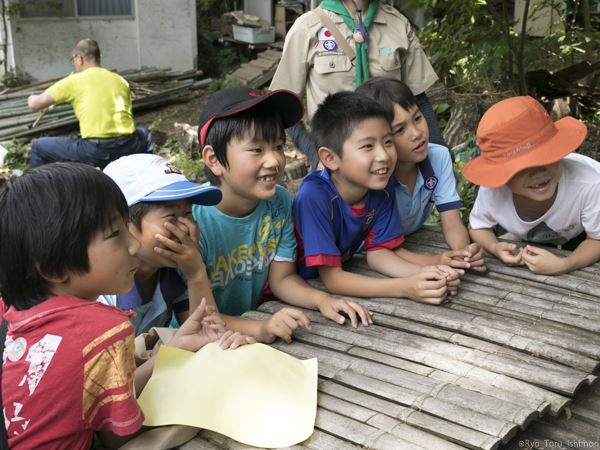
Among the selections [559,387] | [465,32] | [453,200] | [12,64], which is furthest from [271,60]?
[559,387]

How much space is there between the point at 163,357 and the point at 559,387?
1.14 metres

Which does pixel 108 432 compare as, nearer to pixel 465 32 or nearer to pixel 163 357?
pixel 163 357

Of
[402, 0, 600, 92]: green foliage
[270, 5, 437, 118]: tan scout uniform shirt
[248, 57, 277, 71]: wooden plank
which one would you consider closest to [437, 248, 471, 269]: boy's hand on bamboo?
[270, 5, 437, 118]: tan scout uniform shirt

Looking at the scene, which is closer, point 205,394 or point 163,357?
point 205,394

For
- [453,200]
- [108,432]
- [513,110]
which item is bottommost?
[108,432]

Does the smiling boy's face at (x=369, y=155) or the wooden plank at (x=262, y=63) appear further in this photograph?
the wooden plank at (x=262, y=63)

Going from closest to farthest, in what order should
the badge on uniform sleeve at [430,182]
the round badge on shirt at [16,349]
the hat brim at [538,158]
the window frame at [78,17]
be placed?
the round badge on shirt at [16,349]
the hat brim at [538,158]
the badge on uniform sleeve at [430,182]
the window frame at [78,17]

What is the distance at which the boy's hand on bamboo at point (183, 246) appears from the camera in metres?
2.32

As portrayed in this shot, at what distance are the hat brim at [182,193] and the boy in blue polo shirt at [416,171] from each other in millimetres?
1042

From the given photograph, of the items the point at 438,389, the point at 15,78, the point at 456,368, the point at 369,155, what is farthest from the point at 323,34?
the point at 15,78

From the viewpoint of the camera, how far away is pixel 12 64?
9742 mm

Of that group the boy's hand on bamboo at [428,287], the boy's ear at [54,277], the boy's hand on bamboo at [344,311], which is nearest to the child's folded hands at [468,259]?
the boy's hand on bamboo at [428,287]

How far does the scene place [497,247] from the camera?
9.67ft

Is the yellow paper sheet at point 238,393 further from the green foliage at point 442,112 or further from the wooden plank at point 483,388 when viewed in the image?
the green foliage at point 442,112
